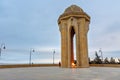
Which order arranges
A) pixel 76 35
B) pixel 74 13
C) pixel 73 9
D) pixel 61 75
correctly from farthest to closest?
pixel 73 9, pixel 74 13, pixel 76 35, pixel 61 75

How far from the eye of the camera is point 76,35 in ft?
101

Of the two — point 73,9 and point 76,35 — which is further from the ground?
point 73,9

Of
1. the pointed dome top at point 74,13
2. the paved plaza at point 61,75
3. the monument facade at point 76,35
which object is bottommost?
the paved plaza at point 61,75

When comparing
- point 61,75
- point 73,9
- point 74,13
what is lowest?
point 61,75

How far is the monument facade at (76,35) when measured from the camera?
2989 centimetres

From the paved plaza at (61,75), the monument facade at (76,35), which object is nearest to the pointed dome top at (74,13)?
the monument facade at (76,35)

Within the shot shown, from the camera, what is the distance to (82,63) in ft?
97.1

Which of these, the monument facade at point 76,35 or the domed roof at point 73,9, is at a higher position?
the domed roof at point 73,9

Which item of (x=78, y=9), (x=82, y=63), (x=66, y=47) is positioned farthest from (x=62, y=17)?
(x=82, y=63)

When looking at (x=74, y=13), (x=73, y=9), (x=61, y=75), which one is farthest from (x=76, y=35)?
(x=61, y=75)

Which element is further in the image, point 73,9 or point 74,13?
point 73,9

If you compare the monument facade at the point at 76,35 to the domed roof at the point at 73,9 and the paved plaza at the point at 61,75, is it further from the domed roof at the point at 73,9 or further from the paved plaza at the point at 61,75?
the paved plaza at the point at 61,75

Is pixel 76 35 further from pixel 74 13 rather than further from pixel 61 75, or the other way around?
pixel 61 75

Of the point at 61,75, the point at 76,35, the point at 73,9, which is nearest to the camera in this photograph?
the point at 61,75
